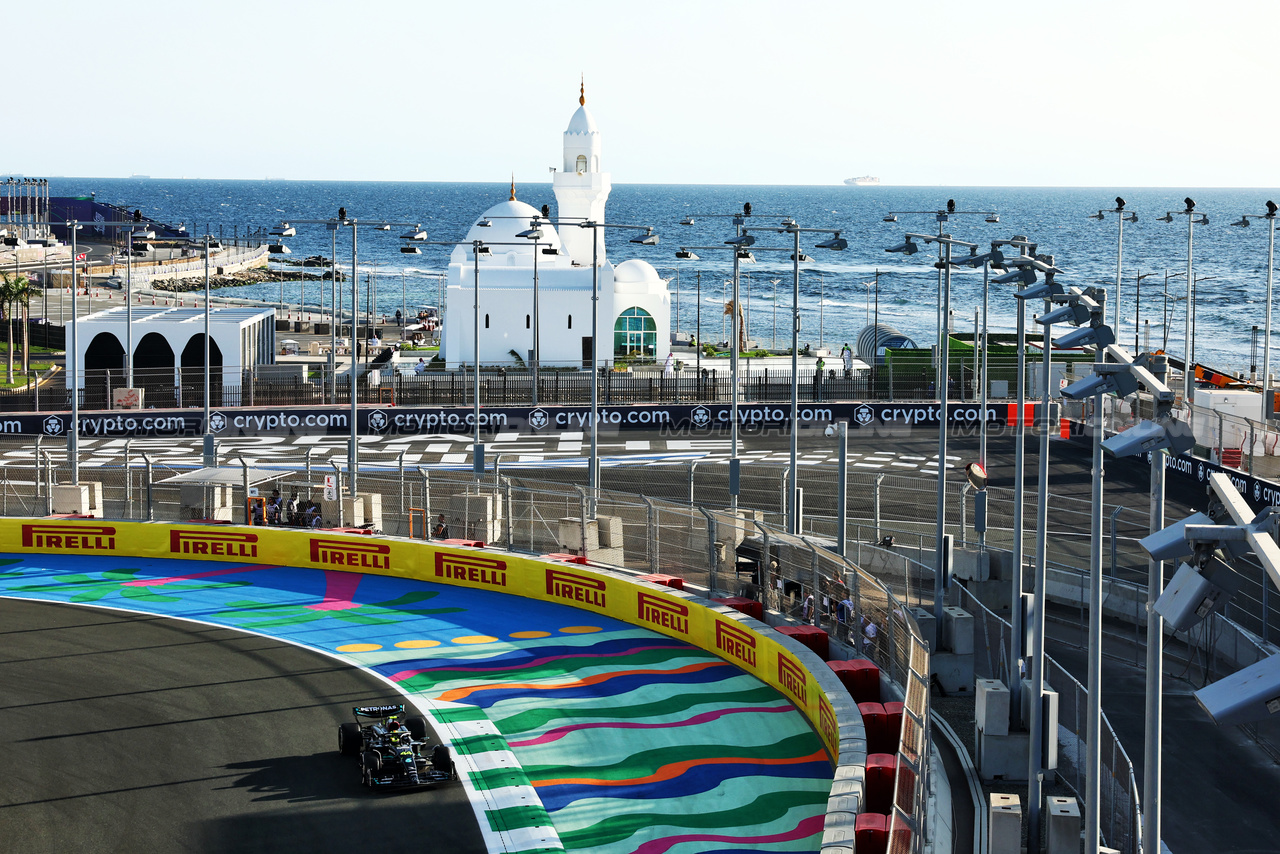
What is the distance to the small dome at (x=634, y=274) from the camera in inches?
2714

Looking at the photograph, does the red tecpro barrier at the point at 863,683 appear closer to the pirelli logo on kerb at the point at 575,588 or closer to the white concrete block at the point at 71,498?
the pirelli logo on kerb at the point at 575,588

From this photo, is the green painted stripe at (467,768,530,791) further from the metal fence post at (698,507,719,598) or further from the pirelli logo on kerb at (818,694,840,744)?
the metal fence post at (698,507,719,598)

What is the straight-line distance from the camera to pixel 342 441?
52469 millimetres

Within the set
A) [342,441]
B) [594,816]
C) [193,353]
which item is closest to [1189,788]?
[594,816]

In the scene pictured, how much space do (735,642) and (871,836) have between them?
9.80m

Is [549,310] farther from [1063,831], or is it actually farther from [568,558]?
[1063,831]

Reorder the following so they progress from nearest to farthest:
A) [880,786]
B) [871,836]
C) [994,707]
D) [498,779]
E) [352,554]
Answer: [871,836], [880,786], [498,779], [994,707], [352,554]

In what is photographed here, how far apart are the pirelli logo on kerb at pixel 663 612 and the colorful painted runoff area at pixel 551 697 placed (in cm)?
34

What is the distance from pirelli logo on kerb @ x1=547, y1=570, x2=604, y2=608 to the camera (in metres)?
29.3

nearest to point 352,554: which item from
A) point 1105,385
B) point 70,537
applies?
point 70,537

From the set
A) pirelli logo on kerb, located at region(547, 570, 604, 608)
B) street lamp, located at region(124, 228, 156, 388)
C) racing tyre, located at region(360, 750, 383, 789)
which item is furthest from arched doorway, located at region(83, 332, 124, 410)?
racing tyre, located at region(360, 750, 383, 789)

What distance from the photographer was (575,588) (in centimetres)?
2986

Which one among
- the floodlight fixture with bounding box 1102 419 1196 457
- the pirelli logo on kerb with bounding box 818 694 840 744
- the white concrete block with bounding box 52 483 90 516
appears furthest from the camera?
the white concrete block with bounding box 52 483 90 516

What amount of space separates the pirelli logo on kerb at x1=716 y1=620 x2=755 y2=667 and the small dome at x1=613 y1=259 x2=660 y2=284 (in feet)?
144
